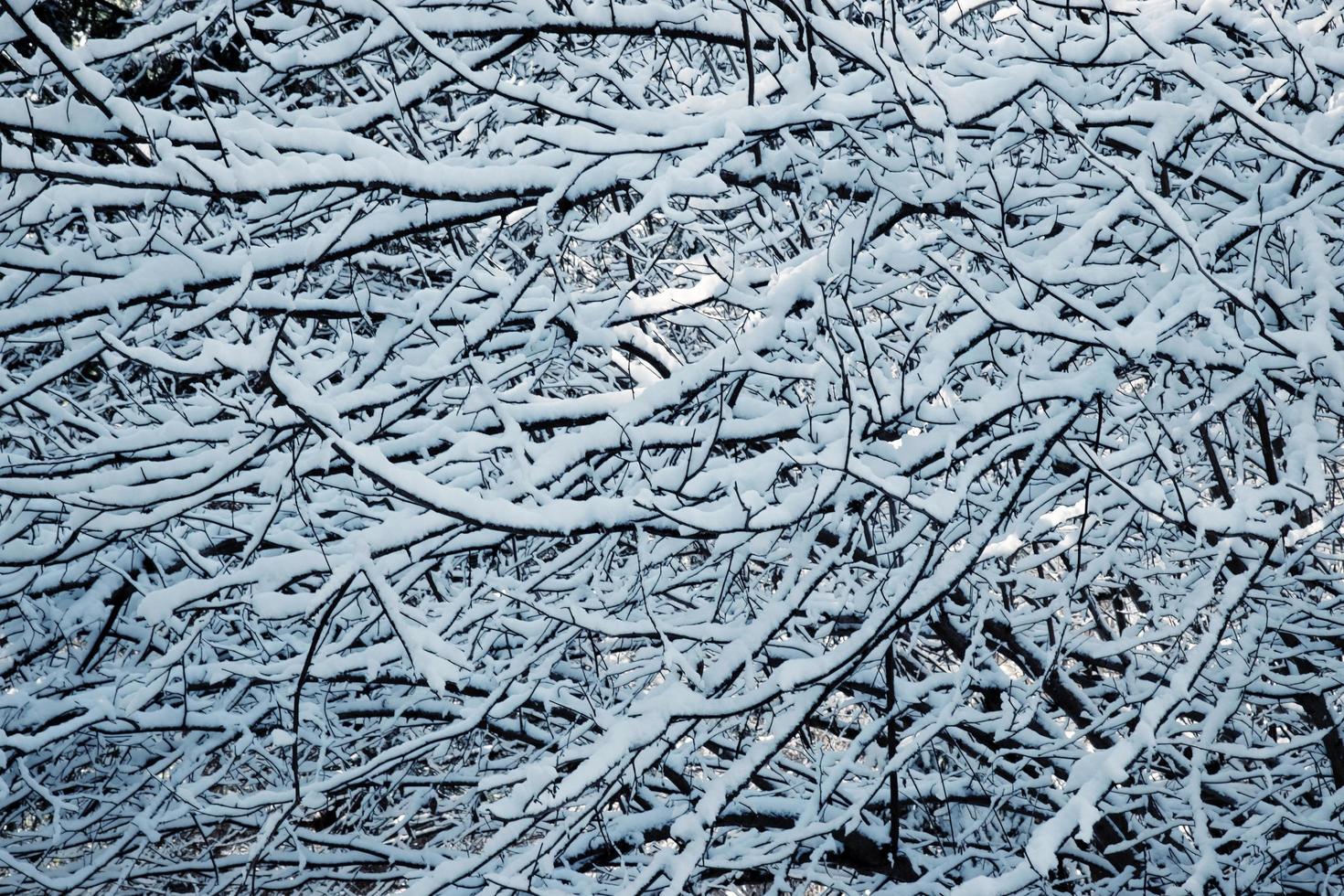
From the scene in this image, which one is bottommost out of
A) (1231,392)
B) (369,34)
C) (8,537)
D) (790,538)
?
(8,537)

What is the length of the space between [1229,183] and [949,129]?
1.37 meters

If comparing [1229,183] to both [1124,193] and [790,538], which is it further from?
[790,538]

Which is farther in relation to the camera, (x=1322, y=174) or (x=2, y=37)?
(x=1322, y=174)

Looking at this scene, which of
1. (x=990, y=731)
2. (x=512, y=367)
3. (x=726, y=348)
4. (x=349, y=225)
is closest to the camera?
(x=349, y=225)

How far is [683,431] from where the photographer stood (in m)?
2.65

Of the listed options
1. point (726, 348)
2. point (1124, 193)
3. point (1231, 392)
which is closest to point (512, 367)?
point (726, 348)

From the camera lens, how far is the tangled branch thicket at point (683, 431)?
223cm

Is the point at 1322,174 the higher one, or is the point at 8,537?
the point at 1322,174

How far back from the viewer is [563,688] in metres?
3.88

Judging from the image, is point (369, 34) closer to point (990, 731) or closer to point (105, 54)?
point (105, 54)

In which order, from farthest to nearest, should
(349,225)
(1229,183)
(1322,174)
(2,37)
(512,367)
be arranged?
1. (1229,183)
2. (1322,174)
3. (512,367)
4. (349,225)
5. (2,37)

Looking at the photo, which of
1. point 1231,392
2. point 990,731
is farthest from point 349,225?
point 990,731

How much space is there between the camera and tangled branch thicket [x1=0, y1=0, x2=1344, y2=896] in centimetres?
223

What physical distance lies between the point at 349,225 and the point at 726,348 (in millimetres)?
906
